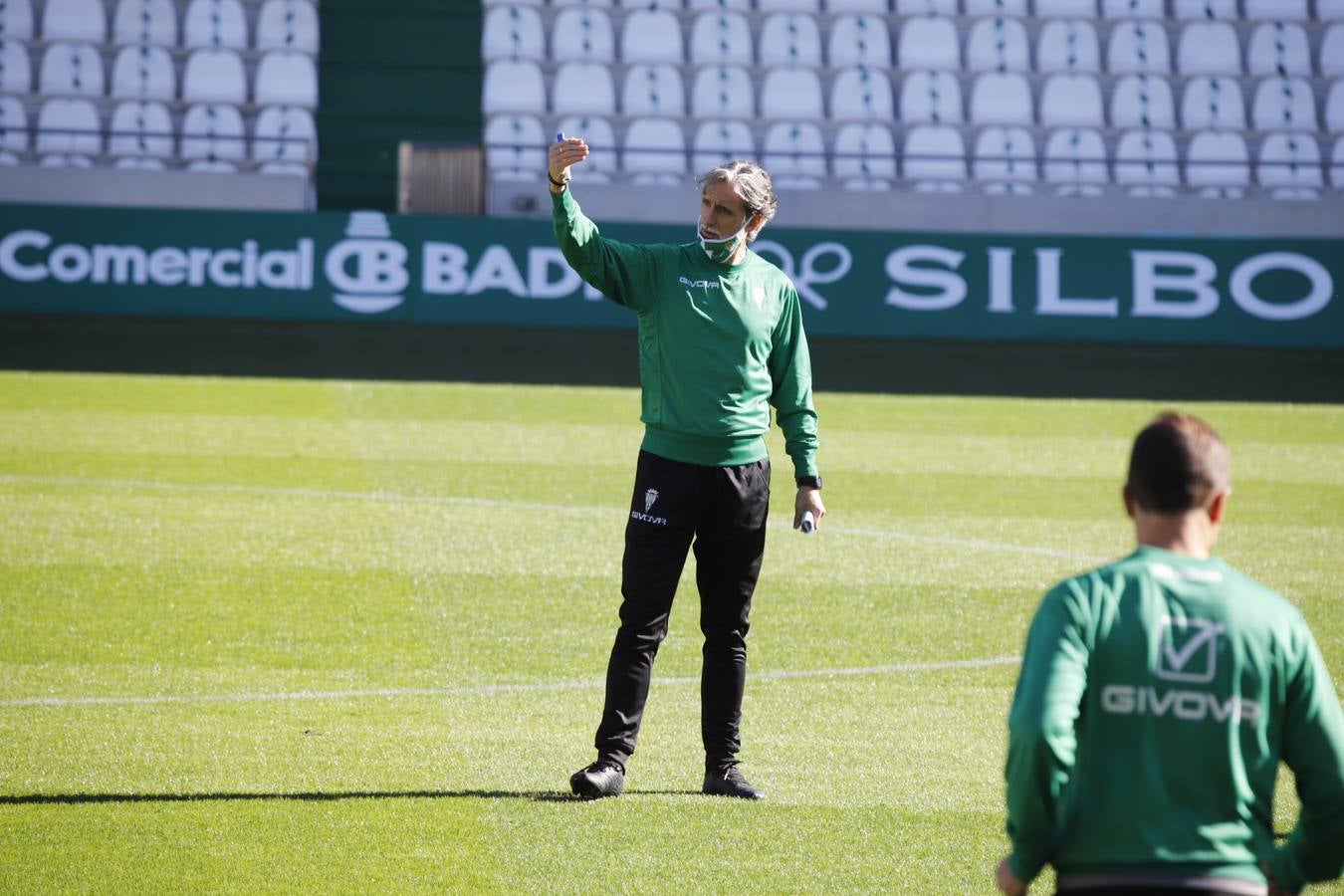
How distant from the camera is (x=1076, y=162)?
74.0 ft

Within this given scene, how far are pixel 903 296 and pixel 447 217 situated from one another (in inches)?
203

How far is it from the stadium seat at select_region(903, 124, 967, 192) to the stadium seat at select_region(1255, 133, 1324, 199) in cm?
397

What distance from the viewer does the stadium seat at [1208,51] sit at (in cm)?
2512

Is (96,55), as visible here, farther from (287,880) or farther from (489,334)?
(287,880)

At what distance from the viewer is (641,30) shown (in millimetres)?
24672

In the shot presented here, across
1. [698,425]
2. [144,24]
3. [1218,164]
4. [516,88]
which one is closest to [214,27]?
[144,24]

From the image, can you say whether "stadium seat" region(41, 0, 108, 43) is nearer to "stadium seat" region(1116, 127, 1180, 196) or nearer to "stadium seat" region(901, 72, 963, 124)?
"stadium seat" region(901, 72, 963, 124)

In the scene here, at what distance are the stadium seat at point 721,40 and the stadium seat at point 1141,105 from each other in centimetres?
523

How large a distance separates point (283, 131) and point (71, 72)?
9.86 ft

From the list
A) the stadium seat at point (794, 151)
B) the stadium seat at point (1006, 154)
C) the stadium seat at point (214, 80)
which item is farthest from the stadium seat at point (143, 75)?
the stadium seat at point (1006, 154)

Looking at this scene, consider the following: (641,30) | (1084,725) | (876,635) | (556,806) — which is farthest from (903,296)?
(1084,725)

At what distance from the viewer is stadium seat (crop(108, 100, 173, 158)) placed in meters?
22.7

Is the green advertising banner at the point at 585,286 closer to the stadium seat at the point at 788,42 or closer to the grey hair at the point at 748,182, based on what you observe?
the stadium seat at the point at 788,42

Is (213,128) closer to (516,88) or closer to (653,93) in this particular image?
(516,88)
